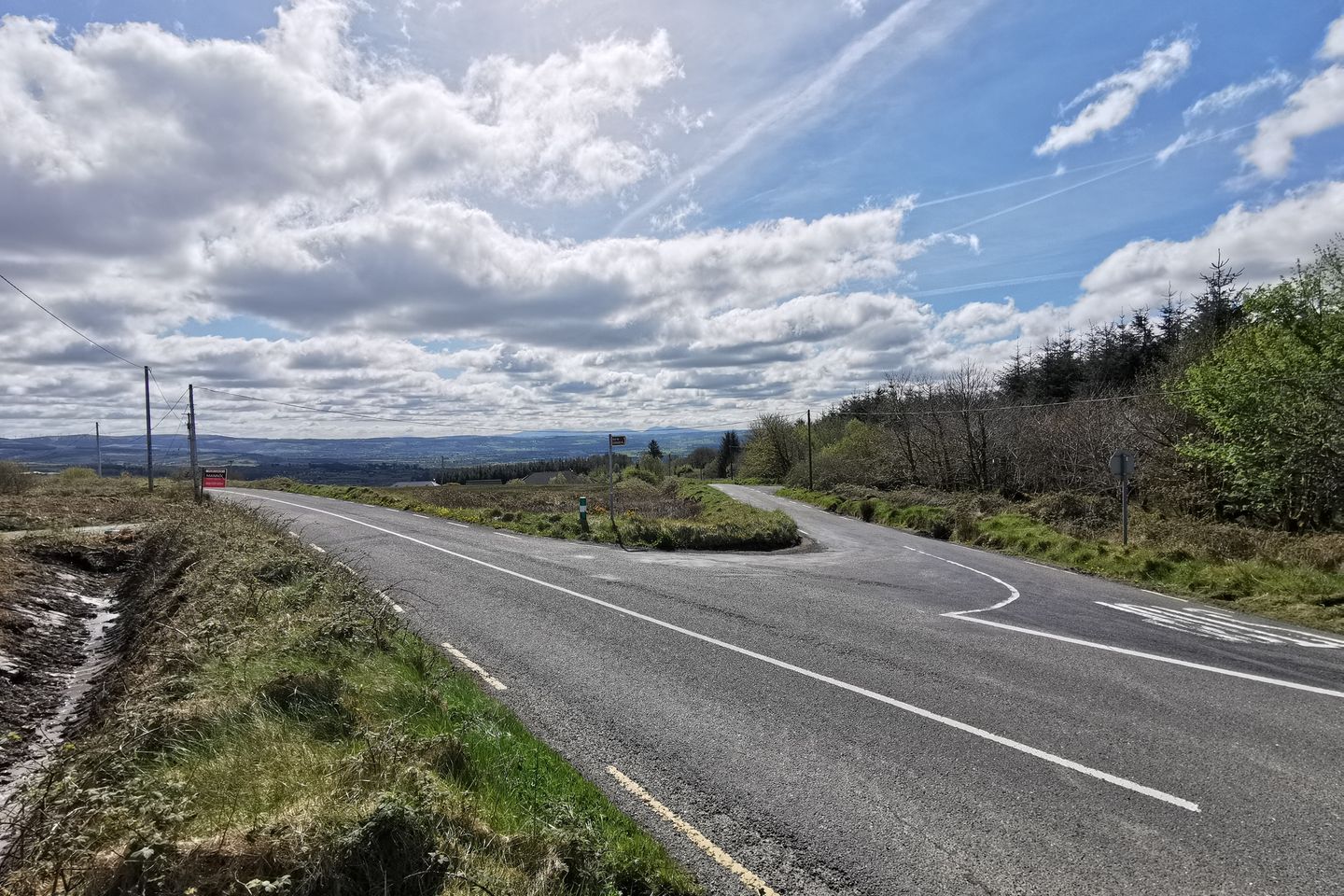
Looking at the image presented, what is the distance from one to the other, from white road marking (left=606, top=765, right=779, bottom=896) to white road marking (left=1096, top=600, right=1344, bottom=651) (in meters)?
8.98

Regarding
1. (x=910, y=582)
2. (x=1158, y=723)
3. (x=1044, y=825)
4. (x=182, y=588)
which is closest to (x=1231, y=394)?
(x=910, y=582)

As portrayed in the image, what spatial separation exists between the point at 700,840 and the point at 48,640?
35.6 feet

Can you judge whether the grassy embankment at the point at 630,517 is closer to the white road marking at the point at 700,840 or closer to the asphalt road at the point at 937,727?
the asphalt road at the point at 937,727

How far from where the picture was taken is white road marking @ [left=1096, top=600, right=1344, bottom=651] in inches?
384

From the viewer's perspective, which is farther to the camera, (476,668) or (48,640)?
(48,640)

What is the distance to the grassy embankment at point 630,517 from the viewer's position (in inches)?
884

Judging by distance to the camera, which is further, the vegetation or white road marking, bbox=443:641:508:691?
the vegetation

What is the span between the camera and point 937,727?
6055 millimetres

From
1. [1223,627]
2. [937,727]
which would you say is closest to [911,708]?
[937,727]

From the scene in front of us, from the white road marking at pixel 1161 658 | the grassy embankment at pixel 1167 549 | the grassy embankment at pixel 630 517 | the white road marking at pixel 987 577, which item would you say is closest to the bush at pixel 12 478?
the grassy embankment at pixel 630 517

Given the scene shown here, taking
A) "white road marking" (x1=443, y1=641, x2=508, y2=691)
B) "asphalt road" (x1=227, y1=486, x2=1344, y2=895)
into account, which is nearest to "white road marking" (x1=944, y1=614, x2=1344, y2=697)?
"asphalt road" (x1=227, y1=486, x2=1344, y2=895)

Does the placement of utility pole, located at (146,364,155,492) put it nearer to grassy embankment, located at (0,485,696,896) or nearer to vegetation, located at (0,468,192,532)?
vegetation, located at (0,468,192,532)

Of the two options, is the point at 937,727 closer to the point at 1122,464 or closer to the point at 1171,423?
the point at 1122,464

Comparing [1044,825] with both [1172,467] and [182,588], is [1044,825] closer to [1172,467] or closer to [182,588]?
[182,588]
